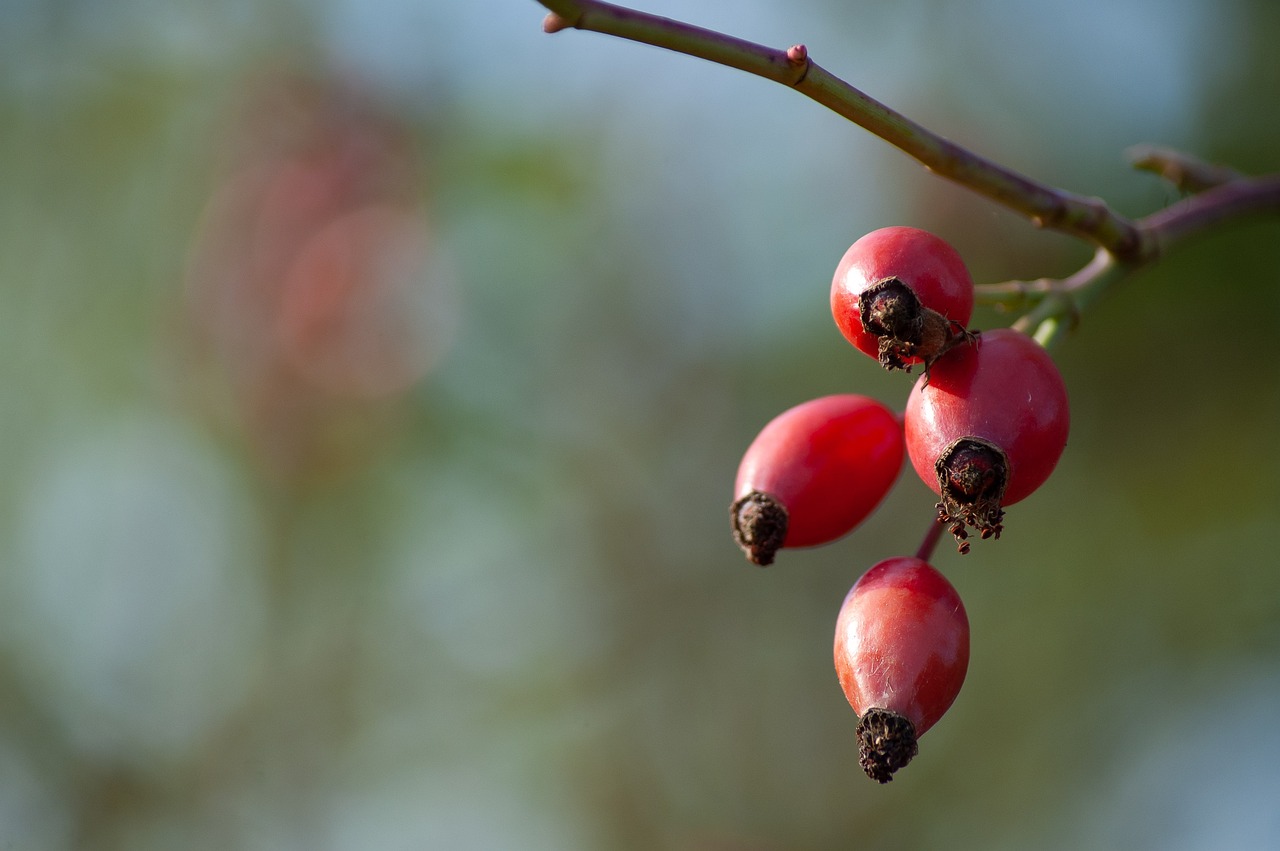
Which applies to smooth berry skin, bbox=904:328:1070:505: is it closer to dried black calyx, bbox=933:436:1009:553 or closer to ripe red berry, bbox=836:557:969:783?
dried black calyx, bbox=933:436:1009:553

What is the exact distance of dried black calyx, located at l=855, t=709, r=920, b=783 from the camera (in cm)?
150

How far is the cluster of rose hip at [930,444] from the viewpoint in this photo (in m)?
1.40

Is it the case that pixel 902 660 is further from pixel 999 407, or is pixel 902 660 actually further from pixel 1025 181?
pixel 1025 181

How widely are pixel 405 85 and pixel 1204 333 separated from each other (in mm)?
4796

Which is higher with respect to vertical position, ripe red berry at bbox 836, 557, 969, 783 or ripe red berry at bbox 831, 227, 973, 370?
ripe red berry at bbox 831, 227, 973, 370

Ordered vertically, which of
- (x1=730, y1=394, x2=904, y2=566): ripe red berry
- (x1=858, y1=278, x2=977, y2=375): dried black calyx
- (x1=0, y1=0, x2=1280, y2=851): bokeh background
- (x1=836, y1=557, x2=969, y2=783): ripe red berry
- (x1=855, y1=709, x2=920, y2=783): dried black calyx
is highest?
(x1=0, y1=0, x2=1280, y2=851): bokeh background

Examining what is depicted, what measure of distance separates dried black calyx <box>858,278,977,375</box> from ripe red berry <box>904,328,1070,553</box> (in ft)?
0.17

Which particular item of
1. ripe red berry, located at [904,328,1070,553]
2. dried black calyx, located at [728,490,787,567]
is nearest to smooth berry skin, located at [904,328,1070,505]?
ripe red berry, located at [904,328,1070,553]

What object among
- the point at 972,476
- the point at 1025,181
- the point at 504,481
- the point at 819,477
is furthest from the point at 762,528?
the point at 504,481

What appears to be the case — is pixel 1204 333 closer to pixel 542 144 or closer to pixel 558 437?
pixel 558 437

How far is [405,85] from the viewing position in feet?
21.8

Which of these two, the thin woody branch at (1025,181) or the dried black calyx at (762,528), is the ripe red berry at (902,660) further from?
the thin woody branch at (1025,181)

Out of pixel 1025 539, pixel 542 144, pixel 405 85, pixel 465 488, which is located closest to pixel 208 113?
pixel 405 85

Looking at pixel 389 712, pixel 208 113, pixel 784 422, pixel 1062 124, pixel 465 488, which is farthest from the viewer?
pixel 208 113
